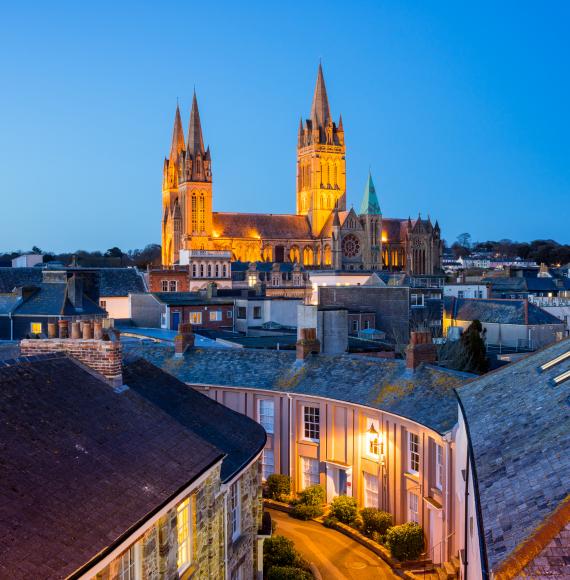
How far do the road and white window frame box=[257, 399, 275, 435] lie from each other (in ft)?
12.1

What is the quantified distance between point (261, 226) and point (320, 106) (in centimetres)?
3549

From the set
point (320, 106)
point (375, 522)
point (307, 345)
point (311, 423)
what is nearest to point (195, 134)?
point (320, 106)

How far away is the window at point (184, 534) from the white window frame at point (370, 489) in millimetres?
14915

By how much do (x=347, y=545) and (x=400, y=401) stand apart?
5150 millimetres

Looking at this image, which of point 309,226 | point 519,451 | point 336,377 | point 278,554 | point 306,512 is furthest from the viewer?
point 309,226

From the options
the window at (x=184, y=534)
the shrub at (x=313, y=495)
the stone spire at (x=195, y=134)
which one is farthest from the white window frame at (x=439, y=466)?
the stone spire at (x=195, y=134)

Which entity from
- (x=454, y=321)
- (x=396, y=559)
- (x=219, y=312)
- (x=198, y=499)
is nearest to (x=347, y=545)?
(x=396, y=559)

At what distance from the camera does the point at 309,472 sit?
30.0m

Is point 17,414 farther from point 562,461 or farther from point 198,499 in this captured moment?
Result: point 562,461

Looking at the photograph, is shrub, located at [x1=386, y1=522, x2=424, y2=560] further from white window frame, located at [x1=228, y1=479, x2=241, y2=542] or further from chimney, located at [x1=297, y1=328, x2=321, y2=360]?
chimney, located at [x1=297, y1=328, x2=321, y2=360]

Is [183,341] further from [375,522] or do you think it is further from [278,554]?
[278,554]

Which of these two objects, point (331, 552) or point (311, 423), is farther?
point (311, 423)

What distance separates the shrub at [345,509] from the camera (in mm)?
27203

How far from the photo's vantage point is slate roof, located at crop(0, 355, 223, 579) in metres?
9.23
